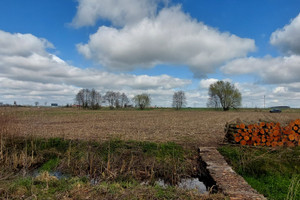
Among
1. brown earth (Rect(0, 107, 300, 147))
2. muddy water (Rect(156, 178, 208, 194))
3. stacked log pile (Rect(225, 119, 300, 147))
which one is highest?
stacked log pile (Rect(225, 119, 300, 147))

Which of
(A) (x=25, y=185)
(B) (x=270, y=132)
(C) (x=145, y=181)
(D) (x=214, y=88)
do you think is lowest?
(C) (x=145, y=181)

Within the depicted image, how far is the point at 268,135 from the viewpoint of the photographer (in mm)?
10047

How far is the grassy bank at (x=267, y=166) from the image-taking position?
6.79m

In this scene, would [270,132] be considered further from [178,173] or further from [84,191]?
[84,191]

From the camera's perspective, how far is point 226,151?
9.26m

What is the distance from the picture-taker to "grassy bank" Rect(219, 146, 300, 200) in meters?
6.79

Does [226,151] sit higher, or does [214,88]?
[214,88]

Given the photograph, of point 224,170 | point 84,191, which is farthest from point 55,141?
point 224,170

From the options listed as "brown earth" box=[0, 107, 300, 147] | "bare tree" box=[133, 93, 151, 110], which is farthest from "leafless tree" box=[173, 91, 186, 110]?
"brown earth" box=[0, 107, 300, 147]

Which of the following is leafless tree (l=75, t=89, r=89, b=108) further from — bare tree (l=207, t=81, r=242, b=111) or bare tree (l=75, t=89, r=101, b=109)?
bare tree (l=207, t=81, r=242, b=111)

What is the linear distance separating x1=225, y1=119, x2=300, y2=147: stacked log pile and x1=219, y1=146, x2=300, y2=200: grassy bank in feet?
2.21

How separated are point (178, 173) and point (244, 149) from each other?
12.0 ft

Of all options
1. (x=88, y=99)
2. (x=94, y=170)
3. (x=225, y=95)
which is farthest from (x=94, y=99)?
(x=94, y=170)

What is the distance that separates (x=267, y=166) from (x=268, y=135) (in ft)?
8.59
